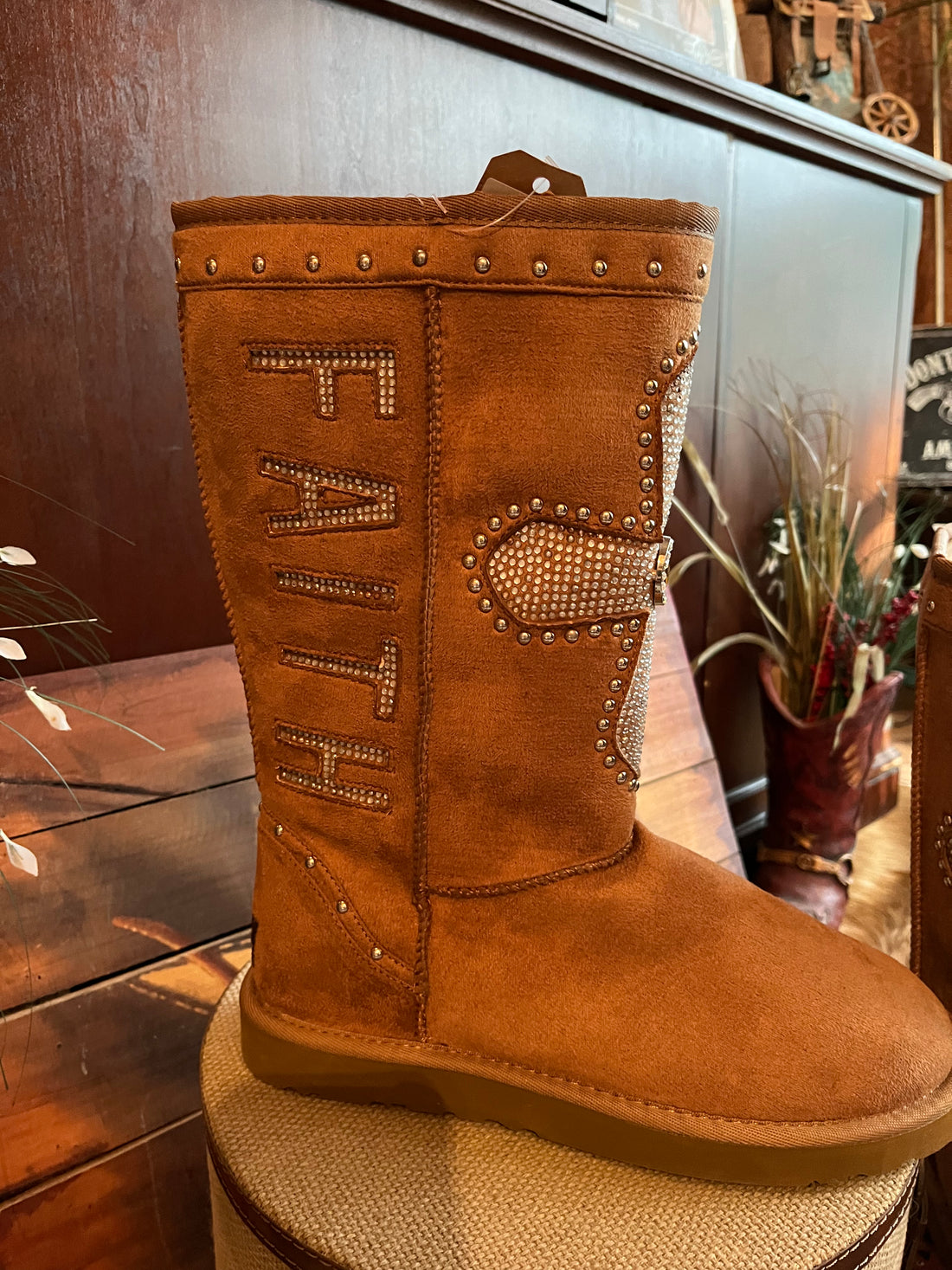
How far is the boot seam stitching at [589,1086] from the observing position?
50cm

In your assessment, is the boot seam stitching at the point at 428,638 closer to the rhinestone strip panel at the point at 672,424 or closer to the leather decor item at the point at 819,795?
the rhinestone strip panel at the point at 672,424

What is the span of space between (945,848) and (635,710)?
0.38 metres

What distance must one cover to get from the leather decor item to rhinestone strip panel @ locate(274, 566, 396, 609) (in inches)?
40.1

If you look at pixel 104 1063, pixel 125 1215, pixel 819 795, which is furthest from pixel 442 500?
pixel 819 795

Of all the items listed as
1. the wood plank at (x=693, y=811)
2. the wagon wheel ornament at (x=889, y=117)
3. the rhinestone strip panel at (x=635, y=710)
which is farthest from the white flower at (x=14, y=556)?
the wagon wheel ornament at (x=889, y=117)

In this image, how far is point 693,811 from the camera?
1.24 meters

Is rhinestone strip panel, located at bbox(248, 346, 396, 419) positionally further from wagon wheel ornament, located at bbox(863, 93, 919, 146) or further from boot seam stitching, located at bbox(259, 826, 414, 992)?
wagon wheel ornament, located at bbox(863, 93, 919, 146)

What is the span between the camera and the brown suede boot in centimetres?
72

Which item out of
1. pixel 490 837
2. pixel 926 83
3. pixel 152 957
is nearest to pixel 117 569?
pixel 152 957

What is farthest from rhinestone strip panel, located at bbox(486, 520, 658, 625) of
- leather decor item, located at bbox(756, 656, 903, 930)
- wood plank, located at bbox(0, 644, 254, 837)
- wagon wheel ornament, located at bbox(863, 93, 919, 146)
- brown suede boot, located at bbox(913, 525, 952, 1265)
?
wagon wheel ornament, located at bbox(863, 93, 919, 146)

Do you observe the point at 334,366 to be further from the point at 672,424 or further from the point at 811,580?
the point at 811,580

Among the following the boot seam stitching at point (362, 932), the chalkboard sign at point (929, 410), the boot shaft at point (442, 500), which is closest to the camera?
the boot shaft at point (442, 500)

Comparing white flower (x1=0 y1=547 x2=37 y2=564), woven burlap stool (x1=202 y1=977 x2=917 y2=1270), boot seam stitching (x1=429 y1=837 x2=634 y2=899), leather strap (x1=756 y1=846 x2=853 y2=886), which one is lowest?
leather strap (x1=756 y1=846 x2=853 y2=886)

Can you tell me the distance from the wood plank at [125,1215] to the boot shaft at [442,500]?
0.44 meters
